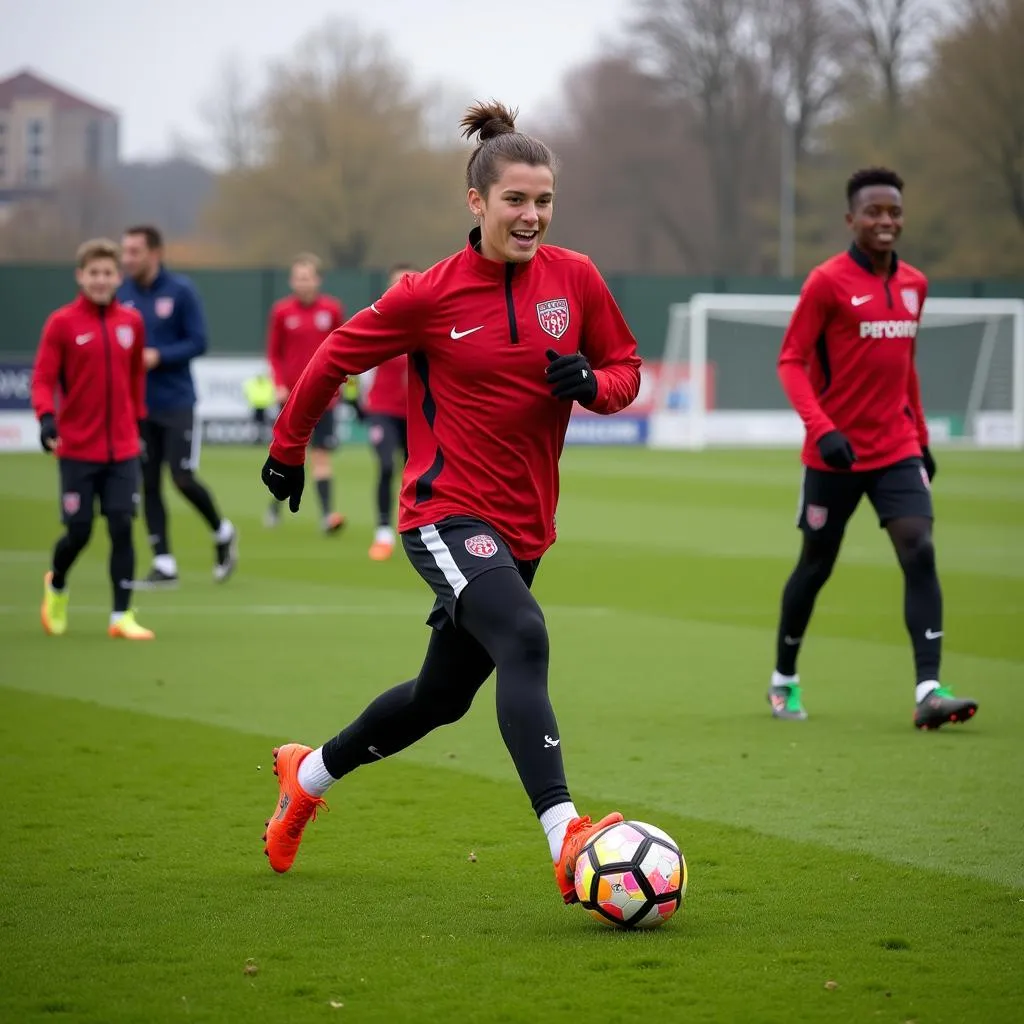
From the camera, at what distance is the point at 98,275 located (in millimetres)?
10656

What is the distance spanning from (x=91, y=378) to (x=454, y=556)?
5954 mm

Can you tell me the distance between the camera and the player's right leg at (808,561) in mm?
8523

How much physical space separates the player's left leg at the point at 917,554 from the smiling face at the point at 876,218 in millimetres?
969

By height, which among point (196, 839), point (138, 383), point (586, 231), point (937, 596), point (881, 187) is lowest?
point (196, 839)

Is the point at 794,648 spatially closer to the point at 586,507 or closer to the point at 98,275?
the point at 98,275

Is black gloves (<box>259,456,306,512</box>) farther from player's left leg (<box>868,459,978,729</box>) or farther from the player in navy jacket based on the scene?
the player in navy jacket

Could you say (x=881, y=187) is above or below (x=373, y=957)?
above

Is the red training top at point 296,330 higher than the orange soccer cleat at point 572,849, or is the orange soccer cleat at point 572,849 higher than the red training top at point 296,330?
the red training top at point 296,330

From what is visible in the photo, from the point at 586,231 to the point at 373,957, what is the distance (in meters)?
61.6

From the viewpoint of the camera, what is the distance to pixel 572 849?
5.08m

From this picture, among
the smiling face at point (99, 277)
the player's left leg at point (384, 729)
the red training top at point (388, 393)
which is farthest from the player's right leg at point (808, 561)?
the red training top at point (388, 393)

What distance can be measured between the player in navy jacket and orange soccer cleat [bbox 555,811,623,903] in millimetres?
8481

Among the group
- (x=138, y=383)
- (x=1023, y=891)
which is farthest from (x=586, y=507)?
(x=1023, y=891)

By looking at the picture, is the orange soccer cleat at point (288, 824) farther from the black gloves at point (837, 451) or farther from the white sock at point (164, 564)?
the white sock at point (164, 564)
